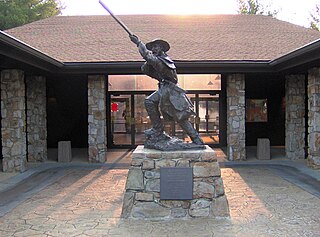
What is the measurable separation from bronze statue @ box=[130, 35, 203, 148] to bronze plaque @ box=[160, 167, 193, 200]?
26.8 inches

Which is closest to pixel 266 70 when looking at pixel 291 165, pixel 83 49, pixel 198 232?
pixel 291 165

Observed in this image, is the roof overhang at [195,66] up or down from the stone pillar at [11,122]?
up

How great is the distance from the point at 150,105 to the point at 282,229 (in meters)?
2.82

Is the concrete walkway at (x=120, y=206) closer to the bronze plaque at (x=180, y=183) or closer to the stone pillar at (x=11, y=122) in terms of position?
the bronze plaque at (x=180, y=183)

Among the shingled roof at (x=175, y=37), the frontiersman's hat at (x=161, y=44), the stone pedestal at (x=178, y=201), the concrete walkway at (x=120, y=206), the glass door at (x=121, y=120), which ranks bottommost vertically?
the concrete walkway at (x=120, y=206)

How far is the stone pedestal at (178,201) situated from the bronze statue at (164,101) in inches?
11.9

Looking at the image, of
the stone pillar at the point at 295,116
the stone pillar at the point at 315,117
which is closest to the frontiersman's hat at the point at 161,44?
the stone pillar at the point at 315,117

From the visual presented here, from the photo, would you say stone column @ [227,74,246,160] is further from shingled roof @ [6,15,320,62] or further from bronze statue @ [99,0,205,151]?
bronze statue @ [99,0,205,151]

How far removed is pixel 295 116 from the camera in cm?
1123

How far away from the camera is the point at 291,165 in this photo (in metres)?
10.3

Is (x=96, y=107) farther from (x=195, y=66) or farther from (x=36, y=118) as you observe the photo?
(x=195, y=66)

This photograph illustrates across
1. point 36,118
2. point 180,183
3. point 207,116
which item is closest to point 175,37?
point 207,116

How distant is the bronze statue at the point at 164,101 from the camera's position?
586 centimetres

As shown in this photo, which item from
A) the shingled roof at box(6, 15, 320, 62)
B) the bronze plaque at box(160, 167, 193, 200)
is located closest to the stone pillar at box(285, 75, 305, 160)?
the shingled roof at box(6, 15, 320, 62)
